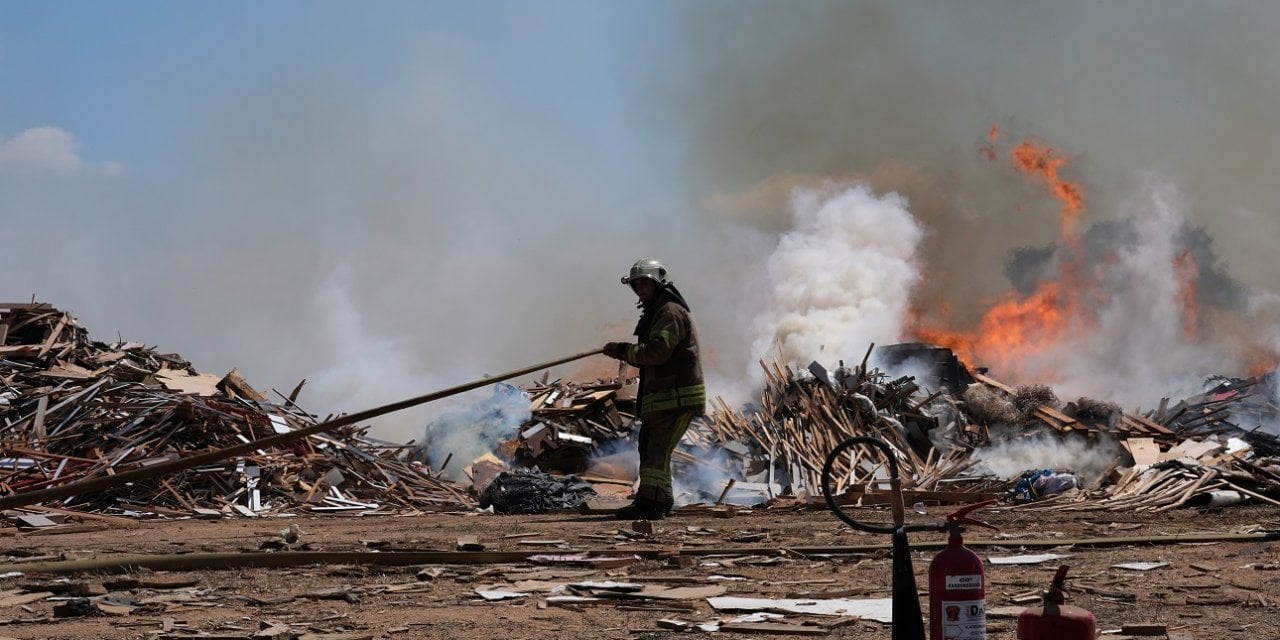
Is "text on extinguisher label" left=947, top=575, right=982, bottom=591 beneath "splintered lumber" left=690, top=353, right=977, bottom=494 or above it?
beneath

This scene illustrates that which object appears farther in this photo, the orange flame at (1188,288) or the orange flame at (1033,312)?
the orange flame at (1188,288)

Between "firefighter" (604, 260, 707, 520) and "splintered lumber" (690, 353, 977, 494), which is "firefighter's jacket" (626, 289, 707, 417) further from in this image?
"splintered lumber" (690, 353, 977, 494)

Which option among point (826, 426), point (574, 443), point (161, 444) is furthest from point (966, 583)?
point (574, 443)

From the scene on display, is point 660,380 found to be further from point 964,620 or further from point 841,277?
point 841,277

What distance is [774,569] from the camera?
22.3 feet

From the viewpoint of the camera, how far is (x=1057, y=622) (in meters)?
3.11

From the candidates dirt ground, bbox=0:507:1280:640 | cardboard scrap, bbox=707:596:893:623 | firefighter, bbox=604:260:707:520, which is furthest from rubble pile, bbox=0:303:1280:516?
cardboard scrap, bbox=707:596:893:623

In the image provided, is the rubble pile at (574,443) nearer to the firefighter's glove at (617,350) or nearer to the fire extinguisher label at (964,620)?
the firefighter's glove at (617,350)

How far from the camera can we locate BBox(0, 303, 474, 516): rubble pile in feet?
41.6

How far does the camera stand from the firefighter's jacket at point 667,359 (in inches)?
408

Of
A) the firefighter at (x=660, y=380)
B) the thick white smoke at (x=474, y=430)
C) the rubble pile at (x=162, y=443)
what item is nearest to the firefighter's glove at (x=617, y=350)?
the firefighter at (x=660, y=380)

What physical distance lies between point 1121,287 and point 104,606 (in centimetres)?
2987

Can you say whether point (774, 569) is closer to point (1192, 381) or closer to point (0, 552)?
point (0, 552)

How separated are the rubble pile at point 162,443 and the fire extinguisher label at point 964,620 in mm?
10317
